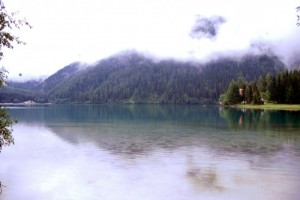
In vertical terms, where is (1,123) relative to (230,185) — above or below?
above

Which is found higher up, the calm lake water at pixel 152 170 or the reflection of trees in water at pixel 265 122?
the reflection of trees in water at pixel 265 122

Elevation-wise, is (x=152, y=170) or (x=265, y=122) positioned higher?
(x=265, y=122)

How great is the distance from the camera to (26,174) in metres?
33.4

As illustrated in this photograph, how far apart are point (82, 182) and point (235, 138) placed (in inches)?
1358

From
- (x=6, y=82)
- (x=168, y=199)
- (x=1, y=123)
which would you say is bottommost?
(x=168, y=199)

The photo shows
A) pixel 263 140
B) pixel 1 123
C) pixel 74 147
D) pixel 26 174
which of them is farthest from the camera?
pixel 263 140

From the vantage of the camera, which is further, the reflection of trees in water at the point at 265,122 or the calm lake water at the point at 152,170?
the reflection of trees in water at the point at 265,122

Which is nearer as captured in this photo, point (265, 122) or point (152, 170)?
point (152, 170)

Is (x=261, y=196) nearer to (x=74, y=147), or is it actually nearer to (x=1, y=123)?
(x=1, y=123)

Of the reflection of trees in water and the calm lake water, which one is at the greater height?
the reflection of trees in water

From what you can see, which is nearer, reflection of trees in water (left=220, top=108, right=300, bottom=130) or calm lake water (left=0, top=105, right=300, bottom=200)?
calm lake water (left=0, top=105, right=300, bottom=200)

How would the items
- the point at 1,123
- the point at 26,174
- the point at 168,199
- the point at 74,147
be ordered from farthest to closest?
the point at 74,147 → the point at 26,174 → the point at 168,199 → the point at 1,123

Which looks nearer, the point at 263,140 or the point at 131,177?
the point at 131,177

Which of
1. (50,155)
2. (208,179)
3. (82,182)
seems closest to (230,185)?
(208,179)
